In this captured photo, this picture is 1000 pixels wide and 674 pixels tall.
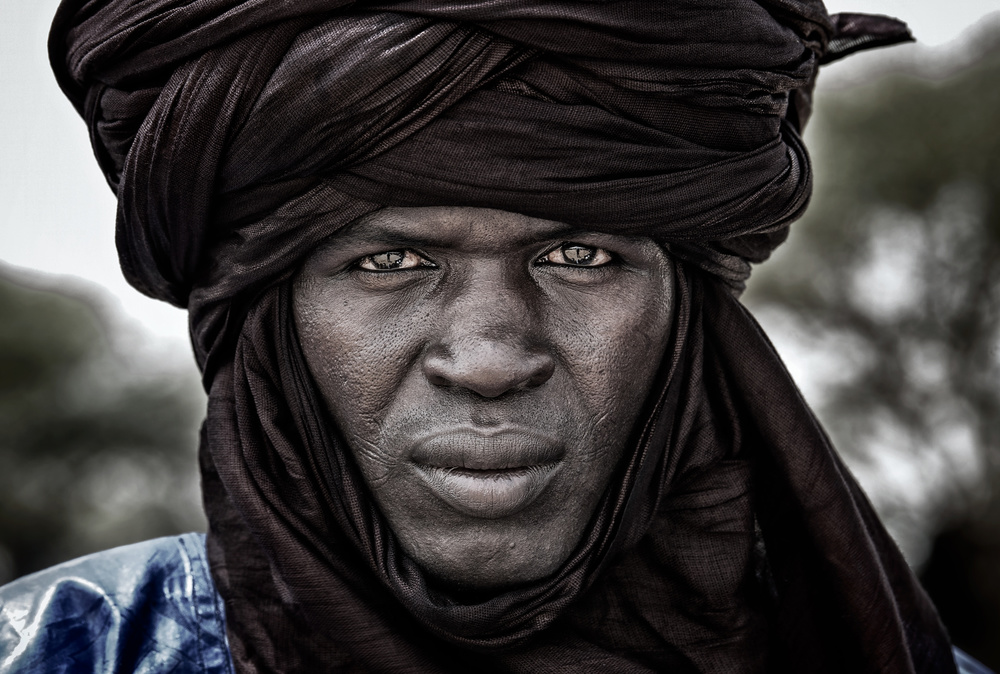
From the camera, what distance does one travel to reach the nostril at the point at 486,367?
164 cm

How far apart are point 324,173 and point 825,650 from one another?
1282 mm

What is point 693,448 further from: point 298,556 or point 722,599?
point 298,556

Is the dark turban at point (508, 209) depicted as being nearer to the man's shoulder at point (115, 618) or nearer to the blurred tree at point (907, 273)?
the man's shoulder at point (115, 618)

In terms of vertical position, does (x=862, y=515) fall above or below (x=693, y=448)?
below

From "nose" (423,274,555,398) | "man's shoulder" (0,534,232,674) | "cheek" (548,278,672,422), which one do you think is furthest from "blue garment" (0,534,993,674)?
"cheek" (548,278,672,422)

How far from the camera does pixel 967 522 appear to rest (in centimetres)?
1130

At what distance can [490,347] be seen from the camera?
1.65 metres

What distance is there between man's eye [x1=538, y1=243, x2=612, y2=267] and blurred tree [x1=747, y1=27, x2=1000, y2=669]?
10.6 meters

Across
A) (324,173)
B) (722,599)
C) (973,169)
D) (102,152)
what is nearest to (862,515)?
(722,599)

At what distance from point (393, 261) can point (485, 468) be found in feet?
1.23

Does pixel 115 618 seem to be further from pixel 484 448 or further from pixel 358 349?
pixel 484 448

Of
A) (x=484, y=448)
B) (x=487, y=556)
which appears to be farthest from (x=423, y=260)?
(x=487, y=556)

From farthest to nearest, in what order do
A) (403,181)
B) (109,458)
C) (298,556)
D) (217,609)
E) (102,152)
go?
(109,458)
(217,609)
(102,152)
(298,556)
(403,181)

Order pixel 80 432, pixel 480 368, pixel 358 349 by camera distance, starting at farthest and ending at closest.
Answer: pixel 80 432 < pixel 358 349 < pixel 480 368
